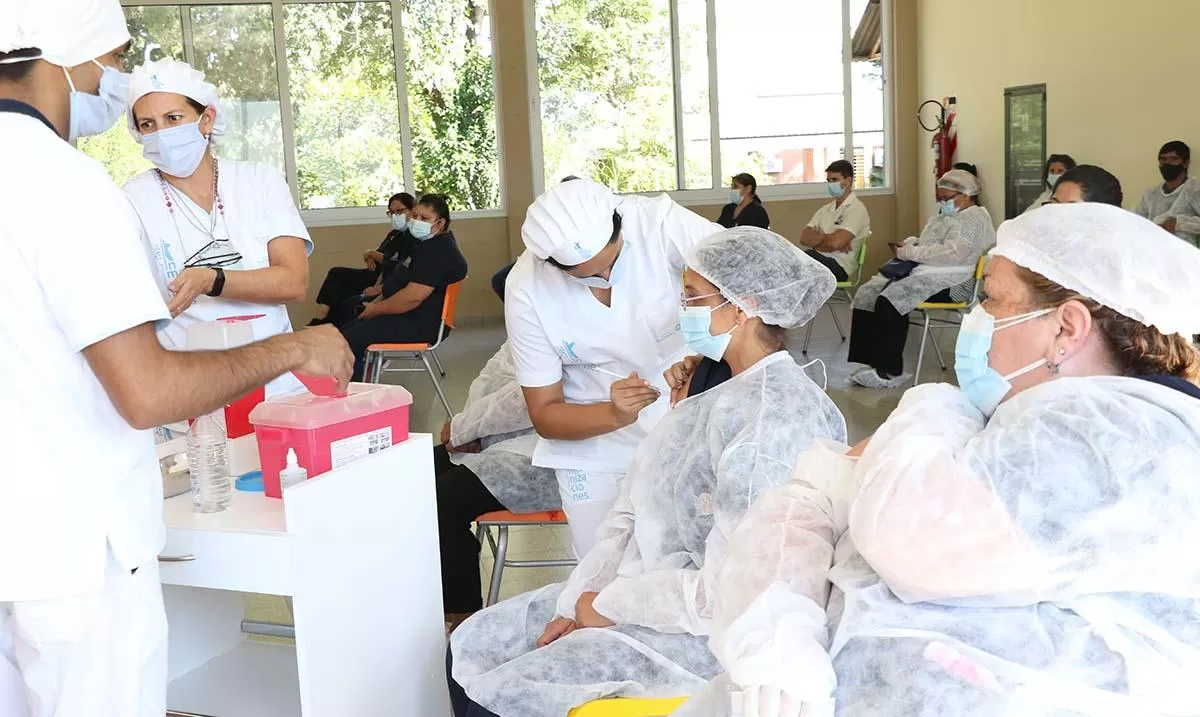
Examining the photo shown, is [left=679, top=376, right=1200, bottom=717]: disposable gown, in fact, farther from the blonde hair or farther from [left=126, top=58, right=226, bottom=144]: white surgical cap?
[left=126, top=58, right=226, bottom=144]: white surgical cap

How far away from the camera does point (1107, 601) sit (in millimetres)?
1079

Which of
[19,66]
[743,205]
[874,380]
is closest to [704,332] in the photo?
[19,66]

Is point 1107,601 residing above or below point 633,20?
below

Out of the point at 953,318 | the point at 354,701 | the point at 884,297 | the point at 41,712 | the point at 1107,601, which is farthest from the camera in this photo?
the point at 953,318

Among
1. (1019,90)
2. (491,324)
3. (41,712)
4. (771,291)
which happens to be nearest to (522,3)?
(491,324)

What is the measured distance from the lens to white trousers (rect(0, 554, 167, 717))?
1326 mm

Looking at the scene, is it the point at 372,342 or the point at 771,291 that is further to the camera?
the point at 372,342

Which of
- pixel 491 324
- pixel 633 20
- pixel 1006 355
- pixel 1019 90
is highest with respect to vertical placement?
pixel 633 20

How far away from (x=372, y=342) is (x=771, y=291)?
3504mm

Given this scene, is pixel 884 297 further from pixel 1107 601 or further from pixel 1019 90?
pixel 1107 601

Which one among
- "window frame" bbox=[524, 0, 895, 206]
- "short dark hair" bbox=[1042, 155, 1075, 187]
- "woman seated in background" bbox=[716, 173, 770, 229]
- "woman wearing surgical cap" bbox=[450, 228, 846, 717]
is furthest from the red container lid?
"window frame" bbox=[524, 0, 895, 206]

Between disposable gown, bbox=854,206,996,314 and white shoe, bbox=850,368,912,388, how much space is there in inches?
14.7

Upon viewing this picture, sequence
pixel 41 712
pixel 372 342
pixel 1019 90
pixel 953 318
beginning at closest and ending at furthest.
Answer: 1. pixel 41 712
2. pixel 372 342
3. pixel 953 318
4. pixel 1019 90

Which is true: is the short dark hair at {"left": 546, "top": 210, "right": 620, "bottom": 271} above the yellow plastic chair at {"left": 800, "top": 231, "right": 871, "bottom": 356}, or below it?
above
